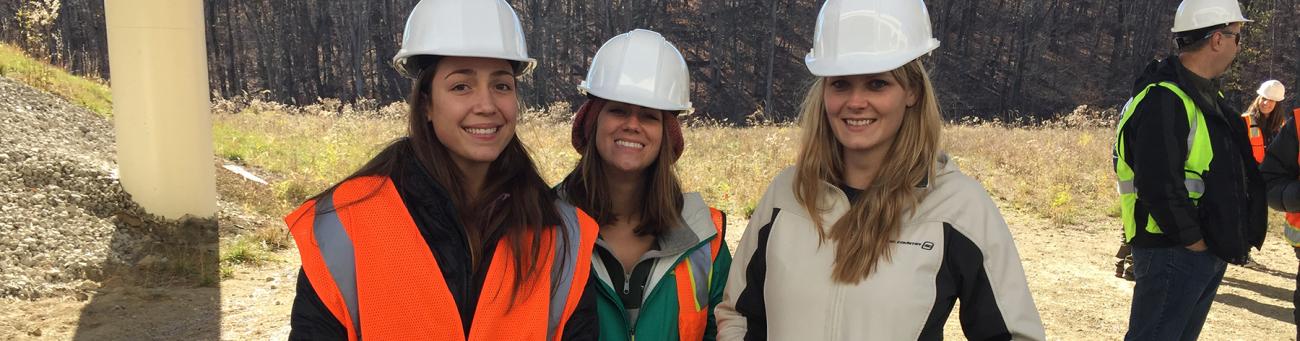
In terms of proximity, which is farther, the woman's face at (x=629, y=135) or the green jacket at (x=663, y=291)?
the woman's face at (x=629, y=135)

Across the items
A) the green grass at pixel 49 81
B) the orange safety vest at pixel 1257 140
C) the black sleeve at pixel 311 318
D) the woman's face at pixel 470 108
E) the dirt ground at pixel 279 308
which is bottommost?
the dirt ground at pixel 279 308

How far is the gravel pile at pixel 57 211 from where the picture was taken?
229 inches

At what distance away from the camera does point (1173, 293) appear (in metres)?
3.11

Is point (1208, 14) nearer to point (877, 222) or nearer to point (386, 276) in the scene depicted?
point (877, 222)

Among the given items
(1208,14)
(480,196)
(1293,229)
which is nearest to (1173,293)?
(1208,14)

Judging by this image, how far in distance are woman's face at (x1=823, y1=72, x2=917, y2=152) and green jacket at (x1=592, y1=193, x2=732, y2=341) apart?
0.53 m

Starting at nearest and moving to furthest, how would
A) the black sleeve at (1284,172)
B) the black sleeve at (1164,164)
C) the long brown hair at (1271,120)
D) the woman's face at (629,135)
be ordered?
the woman's face at (629,135), the black sleeve at (1164,164), the black sleeve at (1284,172), the long brown hair at (1271,120)

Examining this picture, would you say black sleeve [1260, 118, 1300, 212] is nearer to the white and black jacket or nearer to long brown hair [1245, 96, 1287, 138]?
the white and black jacket

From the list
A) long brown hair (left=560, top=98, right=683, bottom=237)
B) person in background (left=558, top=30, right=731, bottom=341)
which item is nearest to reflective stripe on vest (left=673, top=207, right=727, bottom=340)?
person in background (left=558, top=30, right=731, bottom=341)

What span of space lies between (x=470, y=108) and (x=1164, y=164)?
102 inches

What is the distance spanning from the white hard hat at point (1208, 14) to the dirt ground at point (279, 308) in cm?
243

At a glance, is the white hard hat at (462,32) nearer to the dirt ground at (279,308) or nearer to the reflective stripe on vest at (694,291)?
the reflective stripe on vest at (694,291)

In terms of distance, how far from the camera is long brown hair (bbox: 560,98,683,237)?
236 cm

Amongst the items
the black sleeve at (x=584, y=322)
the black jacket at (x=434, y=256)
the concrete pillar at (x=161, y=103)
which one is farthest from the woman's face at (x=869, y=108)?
the concrete pillar at (x=161, y=103)
